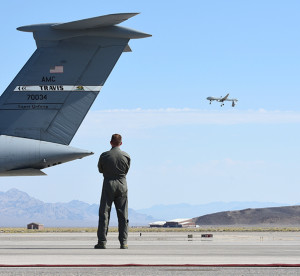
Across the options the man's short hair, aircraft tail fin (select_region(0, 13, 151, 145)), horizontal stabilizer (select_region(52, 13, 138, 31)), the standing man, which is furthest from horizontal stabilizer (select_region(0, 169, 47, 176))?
horizontal stabilizer (select_region(52, 13, 138, 31))

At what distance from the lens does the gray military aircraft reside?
17.0 m

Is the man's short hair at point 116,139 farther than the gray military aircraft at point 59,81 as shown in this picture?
No

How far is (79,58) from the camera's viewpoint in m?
17.4

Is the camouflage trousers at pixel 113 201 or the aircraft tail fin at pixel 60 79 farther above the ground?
the aircraft tail fin at pixel 60 79

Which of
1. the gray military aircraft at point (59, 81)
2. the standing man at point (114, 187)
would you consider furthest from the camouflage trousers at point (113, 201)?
the gray military aircraft at point (59, 81)

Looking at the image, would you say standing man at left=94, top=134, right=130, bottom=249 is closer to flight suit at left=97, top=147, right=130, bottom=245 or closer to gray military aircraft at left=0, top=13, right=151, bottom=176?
flight suit at left=97, top=147, right=130, bottom=245

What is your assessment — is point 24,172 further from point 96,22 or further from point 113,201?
point 96,22

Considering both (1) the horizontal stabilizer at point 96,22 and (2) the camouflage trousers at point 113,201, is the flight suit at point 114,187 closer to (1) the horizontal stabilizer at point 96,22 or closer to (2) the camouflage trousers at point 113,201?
(2) the camouflage trousers at point 113,201

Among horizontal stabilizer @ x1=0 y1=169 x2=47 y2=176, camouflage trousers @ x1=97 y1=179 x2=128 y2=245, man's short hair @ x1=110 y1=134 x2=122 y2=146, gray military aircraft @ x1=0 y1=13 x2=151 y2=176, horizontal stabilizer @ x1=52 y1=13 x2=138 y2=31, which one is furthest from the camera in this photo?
gray military aircraft @ x1=0 y1=13 x2=151 y2=176

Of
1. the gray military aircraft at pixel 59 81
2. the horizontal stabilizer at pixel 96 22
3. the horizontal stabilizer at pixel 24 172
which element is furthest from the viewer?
the gray military aircraft at pixel 59 81

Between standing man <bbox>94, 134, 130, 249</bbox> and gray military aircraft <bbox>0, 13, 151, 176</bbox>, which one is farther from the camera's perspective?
gray military aircraft <bbox>0, 13, 151, 176</bbox>

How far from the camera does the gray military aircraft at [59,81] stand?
17031mm

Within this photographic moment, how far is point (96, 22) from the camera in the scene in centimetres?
1677

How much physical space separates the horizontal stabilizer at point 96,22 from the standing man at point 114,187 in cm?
409
